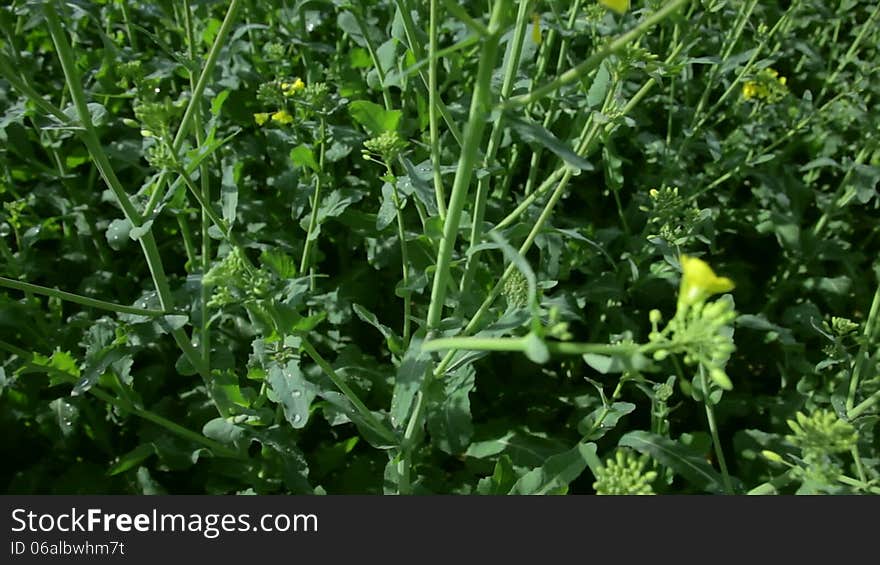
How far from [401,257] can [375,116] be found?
2.48 ft

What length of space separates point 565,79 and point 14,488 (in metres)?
2.50

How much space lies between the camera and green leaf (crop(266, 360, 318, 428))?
1810mm

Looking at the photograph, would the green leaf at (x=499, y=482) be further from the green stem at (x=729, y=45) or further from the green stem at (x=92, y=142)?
the green stem at (x=729, y=45)

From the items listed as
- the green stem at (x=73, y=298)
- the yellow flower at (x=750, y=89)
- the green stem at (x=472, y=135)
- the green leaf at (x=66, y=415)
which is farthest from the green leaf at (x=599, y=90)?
the green leaf at (x=66, y=415)

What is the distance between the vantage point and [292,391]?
1834 millimetres

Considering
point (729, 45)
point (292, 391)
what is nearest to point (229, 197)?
point (292, 391)

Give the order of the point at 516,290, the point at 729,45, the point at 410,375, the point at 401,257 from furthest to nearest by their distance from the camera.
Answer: the point at 729,45
the point at 401,257
the point at 516,290
the point at 410,375

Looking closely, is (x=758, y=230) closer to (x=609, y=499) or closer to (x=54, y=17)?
(x=609, y=499)

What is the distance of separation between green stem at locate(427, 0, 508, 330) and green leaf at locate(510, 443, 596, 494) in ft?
2.00

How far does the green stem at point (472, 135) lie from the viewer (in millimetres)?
1295

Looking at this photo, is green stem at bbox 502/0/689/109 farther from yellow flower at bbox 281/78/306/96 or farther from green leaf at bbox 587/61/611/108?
yellow flower at bbox 281/78/306/96

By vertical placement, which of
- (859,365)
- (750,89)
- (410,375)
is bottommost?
Answer: (859,365)

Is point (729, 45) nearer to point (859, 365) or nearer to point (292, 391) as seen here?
point (859, 365)

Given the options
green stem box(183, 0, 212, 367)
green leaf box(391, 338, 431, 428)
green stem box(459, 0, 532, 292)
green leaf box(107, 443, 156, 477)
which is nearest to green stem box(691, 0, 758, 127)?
green stem box(459, 0, 532, 292)
